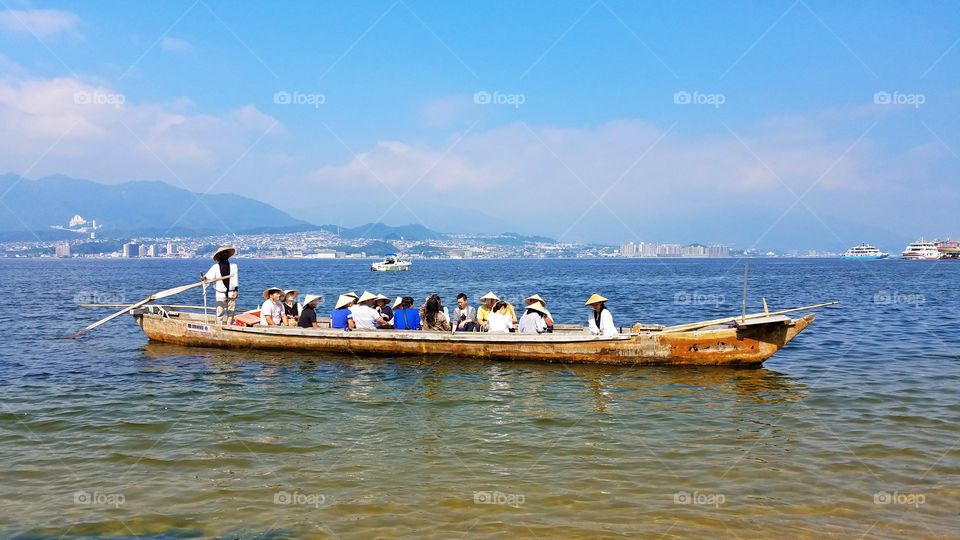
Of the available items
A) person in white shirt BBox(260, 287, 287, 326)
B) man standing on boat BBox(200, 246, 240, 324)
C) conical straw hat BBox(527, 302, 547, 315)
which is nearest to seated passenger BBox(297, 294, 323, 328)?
person in white shirt BBox(260, 287, 287, 326)

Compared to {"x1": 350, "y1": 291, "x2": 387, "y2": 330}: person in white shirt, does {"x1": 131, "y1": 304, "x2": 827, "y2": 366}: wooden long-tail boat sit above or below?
below

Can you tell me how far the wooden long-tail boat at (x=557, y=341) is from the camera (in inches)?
570

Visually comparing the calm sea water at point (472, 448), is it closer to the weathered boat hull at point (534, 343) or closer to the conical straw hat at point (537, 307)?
the weathered boat hull at point (534, 343)

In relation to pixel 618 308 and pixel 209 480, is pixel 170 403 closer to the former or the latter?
pixel 209 480

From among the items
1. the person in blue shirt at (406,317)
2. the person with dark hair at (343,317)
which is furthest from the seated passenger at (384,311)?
the person with dark hair at (343,317)

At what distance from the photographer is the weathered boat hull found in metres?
14.5

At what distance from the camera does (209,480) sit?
8180mm

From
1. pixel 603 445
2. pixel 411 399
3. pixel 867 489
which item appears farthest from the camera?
pixel 411 399

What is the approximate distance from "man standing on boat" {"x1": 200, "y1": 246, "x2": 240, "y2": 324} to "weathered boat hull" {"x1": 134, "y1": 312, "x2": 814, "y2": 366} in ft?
1.81

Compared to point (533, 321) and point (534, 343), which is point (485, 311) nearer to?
point (533, 321)

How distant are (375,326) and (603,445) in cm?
919

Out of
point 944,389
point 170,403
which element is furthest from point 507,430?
point 944,389

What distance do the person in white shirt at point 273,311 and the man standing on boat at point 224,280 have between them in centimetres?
96

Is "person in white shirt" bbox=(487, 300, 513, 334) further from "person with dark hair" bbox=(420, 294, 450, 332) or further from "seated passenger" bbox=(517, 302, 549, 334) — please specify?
"person with dark hair" bbox=(420, 294, 450, 332)
